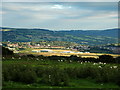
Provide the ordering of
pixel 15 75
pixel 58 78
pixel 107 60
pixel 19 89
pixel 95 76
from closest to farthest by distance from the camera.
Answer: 1. pixel 19 89
2. pixel 58 78
3. pixel 15 75
4. pixel 95 76
5. pixel 107 60

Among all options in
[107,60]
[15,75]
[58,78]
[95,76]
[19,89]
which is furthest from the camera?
[107,60]

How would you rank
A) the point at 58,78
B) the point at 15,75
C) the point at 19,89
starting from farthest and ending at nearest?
1. the point at 15,75
2. the point at 58,78
3. the point at 19,89

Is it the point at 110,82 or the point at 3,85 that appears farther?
the point at 110,82

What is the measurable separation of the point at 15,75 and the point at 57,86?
4.14m

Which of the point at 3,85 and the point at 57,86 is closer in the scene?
the point at 3,85

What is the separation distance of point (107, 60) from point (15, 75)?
3325 cm

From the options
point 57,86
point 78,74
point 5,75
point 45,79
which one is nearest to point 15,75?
point 5,75

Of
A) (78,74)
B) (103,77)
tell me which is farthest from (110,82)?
(78,74)

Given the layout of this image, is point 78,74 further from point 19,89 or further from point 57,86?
point 19,89

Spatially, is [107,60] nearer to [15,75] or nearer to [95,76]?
[95,76]

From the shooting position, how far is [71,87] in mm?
19188

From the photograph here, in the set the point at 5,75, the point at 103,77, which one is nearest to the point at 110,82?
the point at 103,77

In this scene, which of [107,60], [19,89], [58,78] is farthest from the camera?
[107,60]

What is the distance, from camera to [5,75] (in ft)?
71.0
